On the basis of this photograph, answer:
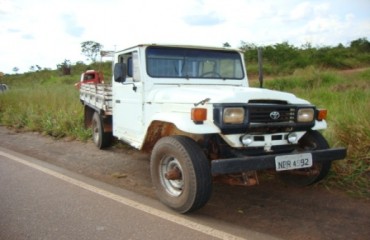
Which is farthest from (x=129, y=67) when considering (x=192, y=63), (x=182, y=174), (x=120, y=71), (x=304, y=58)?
(x=304, y=58)

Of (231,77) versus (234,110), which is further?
(231,77)

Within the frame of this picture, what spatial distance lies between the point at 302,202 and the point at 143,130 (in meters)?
2.26

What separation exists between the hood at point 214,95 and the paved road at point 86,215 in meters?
1.25

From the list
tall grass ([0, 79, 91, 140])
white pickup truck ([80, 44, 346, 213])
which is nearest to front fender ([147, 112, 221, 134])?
white pickup truck ([80, 44, 346, 213])

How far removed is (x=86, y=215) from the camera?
14.7ft

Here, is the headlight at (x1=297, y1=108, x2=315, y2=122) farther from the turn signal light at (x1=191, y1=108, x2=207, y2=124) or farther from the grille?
the turn signal light at (x1=191, y1=108, x2=207, y2=124)

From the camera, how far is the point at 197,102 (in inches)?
184

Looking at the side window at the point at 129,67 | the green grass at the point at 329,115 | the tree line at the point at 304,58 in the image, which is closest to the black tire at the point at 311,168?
the green grass at the point at 329,115

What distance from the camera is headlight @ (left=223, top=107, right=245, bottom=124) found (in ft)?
14.3

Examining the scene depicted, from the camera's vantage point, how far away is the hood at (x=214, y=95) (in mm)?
4551

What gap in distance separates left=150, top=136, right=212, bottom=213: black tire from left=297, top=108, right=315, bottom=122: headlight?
1282 millimetres

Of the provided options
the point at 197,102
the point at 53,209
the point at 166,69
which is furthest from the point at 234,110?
the point at 53,209

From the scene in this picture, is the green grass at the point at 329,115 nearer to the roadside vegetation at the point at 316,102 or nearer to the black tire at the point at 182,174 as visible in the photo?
the roadside vegetation at the point at 316,102

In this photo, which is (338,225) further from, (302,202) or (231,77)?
(231,77)
